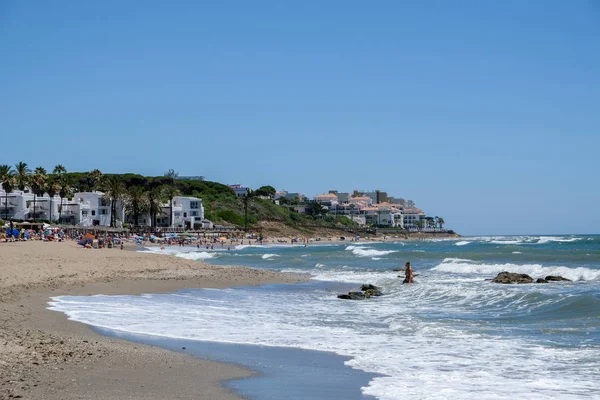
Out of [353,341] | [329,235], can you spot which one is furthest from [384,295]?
[329,235]

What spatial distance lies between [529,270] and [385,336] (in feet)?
76.7

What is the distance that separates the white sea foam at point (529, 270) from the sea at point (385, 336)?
688 cm

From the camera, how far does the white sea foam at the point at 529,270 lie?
2961 centimetres

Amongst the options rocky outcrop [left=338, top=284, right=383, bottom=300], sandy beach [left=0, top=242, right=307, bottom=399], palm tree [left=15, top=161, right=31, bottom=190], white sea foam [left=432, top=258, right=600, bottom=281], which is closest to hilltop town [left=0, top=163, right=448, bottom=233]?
palm tree [left=15, top=161, right=31, bottom=190]

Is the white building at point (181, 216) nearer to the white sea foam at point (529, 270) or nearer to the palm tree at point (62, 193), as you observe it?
the palm tree at point (62, 193)

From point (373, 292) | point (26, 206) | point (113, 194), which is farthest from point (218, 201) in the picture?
point (373, 292)

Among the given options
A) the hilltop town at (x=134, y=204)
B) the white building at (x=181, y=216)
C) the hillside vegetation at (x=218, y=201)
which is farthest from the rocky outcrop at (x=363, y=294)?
the hillside vegetation at (x=218, y=201)

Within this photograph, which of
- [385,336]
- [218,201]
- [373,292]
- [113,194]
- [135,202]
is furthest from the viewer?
Result: [218,201]

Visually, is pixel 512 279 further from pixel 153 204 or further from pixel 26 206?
pixel 153 204

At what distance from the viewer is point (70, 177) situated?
4830 inches

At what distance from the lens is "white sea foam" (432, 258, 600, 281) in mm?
29609

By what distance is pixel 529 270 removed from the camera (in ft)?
112

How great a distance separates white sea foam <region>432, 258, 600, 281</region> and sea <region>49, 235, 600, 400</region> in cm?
688

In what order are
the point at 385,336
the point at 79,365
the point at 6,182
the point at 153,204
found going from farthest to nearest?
the point at 153,204
the point at 6,182
the point at 385,336
the point at 79,365
